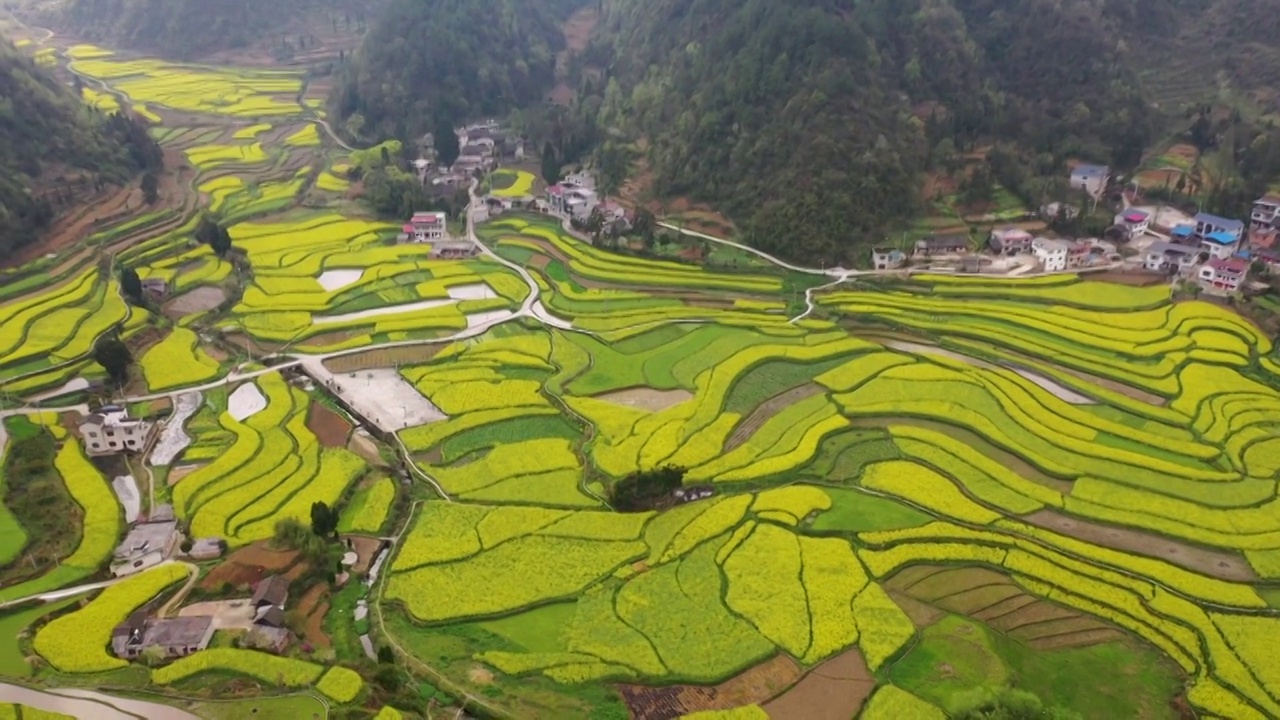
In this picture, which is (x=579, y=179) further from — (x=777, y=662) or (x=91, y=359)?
(x=777, y=662)

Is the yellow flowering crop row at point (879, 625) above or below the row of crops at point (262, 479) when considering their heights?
above

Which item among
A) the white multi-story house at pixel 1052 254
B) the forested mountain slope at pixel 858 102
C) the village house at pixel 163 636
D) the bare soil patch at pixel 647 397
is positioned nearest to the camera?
the village house at pixel 163 636

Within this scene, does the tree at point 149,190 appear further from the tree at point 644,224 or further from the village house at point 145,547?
the village house at point 145,547

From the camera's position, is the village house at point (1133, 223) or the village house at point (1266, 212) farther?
the village house at point (1133, 223)

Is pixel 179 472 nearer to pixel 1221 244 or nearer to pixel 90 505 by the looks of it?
pixel 90 505

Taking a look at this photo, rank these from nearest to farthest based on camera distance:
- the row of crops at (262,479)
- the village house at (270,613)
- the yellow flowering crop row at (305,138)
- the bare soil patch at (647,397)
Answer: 1. the village house at (270,613)
2. the row of crops at (262,479)
3. the bare soil patch at (647,397)
4. the yellow flowering crop row at (305,138)

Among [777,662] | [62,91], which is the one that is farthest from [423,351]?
[62,91]

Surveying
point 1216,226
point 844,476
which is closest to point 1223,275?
point 1216,226

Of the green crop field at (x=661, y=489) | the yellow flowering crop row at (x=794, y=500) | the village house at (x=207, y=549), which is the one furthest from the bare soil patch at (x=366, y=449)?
the yellow flowering crop row at (x=794, y=500)
